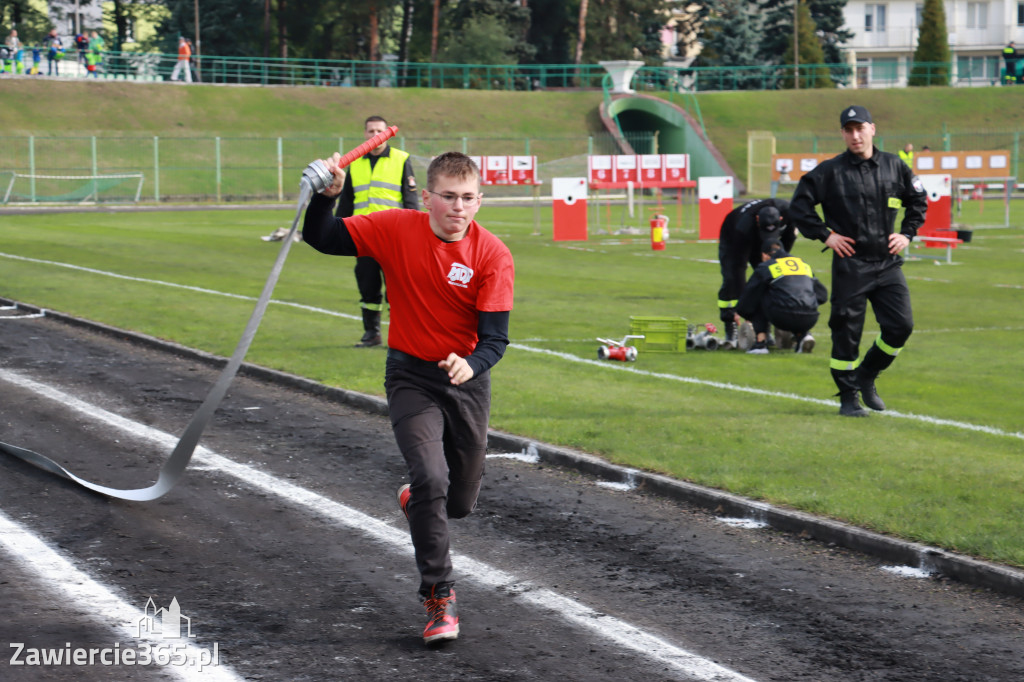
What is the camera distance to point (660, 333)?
13344mm

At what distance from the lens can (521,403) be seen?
409 inches

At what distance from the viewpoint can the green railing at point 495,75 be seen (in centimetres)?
7062

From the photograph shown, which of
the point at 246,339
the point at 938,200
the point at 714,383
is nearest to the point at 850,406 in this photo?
the point at 714,383

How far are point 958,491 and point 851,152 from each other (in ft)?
10.1

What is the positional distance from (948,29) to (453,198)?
325 ft

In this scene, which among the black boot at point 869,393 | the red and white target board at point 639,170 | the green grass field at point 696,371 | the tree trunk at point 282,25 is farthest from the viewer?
the tree trunk at point 282,25

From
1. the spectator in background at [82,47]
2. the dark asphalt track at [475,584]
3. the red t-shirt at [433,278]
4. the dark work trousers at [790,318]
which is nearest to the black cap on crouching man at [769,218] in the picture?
the dark work trousers at [790,318]

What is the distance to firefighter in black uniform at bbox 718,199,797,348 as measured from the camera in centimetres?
1348

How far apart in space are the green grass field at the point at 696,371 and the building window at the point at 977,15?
75.7 metres

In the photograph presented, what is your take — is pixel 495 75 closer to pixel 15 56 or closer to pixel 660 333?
pixel 15 56

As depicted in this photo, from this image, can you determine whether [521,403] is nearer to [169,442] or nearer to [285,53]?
[169,442]

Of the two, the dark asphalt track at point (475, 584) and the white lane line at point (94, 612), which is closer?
the white lane line at point (94, 612)

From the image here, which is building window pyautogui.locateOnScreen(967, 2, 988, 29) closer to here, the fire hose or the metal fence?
the metal fence

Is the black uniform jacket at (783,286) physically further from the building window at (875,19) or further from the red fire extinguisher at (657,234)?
the building window at (875,19)
